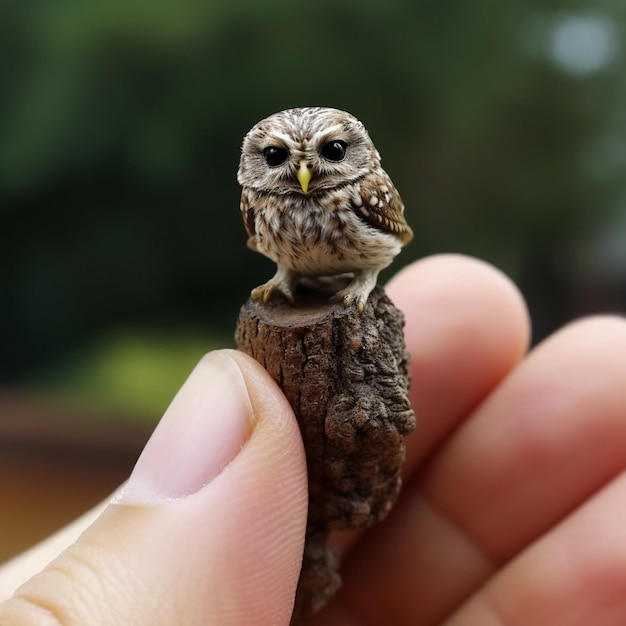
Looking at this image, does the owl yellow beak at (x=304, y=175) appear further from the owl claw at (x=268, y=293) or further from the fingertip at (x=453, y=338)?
the fingertip at (x=453, y=338)

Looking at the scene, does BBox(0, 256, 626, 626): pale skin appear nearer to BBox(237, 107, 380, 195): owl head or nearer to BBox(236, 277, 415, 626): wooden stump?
BBox(236, 277, 415, 626): wooden stump

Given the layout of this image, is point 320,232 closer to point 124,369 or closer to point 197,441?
point 197,441

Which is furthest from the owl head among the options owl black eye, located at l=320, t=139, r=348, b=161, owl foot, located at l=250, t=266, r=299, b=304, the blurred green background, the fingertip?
the blurred green background

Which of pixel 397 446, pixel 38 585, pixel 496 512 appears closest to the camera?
pixel 38 585

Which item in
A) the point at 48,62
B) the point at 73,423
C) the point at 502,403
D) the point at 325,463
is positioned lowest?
the point at 73,423

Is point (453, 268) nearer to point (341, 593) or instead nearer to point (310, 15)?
point (341, 593)

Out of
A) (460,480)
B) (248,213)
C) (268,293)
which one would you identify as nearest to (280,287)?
(268,293)

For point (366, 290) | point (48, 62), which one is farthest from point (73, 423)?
point (366, 290)
